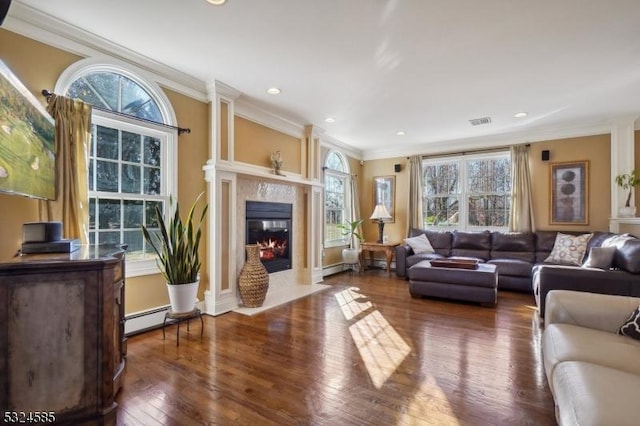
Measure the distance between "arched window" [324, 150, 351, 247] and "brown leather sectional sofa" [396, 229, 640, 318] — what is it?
4.37ft

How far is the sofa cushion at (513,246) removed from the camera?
16.9 ft

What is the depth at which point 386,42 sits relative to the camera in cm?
266

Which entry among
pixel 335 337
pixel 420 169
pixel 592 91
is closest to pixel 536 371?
pixel 335 337

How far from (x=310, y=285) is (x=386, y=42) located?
368 cm

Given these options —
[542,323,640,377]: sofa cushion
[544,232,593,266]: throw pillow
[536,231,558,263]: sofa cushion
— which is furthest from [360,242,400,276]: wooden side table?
[542,323,640,377]: sofa cushion

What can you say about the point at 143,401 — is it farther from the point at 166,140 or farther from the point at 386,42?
the point at 386,42

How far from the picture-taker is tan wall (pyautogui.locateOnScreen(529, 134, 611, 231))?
4.87 metres

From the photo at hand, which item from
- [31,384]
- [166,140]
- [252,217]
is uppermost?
[166,140]

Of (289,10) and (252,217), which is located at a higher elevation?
(289,10)

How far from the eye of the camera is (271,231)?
15.2 ft

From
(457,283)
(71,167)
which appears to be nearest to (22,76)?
(71,167)

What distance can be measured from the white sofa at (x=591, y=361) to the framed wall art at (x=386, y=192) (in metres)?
4.62

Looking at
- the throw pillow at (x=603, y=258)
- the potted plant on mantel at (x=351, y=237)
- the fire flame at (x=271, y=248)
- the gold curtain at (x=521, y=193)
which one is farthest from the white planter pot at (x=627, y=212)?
the fire flame at (x=271, y=248)

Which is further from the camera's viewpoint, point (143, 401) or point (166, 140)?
point (166, 140)
